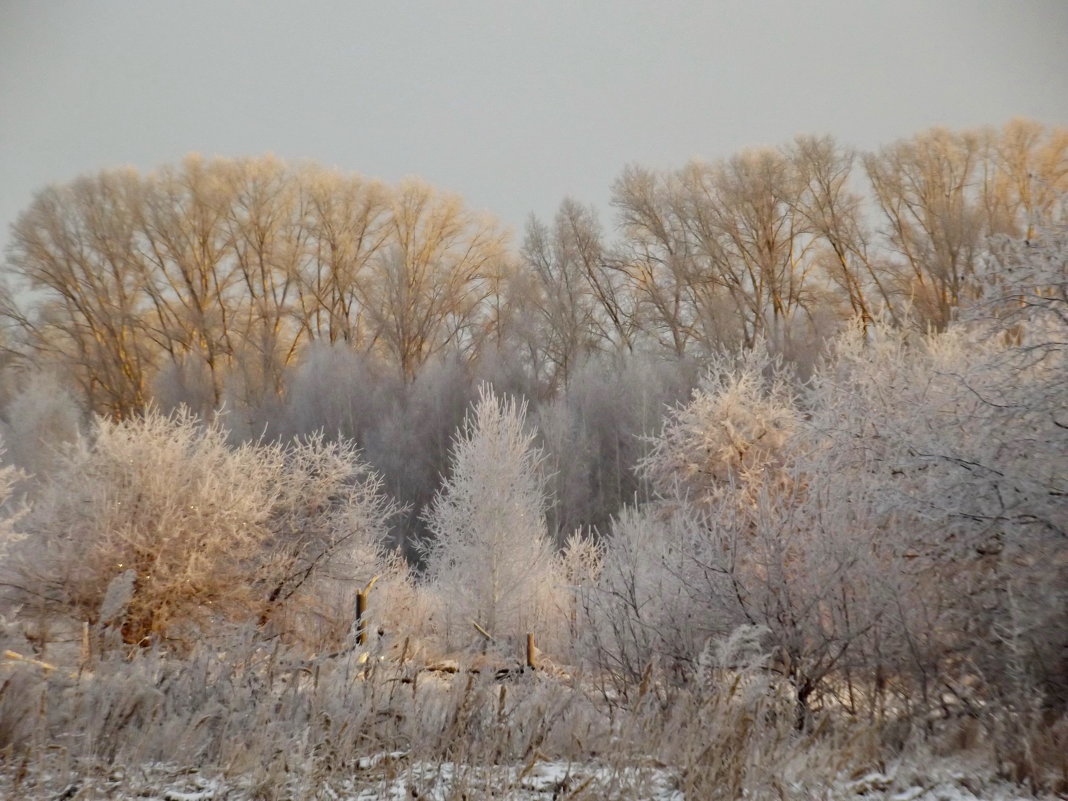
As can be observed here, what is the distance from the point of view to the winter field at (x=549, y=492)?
5043 mm

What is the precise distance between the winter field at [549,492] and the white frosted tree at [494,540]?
0.09 metres

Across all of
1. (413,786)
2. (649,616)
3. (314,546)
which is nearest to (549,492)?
(314,546)

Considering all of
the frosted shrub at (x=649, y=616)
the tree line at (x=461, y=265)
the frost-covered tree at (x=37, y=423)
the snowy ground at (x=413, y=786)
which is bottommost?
the snowy ground at (x=413, y=786)

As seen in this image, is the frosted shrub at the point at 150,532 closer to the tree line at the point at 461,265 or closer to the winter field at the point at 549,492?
the winter field at the point at 549,492

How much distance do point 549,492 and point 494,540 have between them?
9.27 meters

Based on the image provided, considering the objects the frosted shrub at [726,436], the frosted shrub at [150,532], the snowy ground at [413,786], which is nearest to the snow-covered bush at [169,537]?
the frosted shrub at [150,532]

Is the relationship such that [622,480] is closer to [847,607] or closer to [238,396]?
[238,396]

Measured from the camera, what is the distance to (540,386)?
3438 centimetres

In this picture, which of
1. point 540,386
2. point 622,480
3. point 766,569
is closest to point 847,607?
point 766,569

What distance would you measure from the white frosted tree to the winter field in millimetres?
87

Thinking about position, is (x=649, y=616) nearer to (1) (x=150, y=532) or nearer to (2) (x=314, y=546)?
(1) (x=150, y=532)

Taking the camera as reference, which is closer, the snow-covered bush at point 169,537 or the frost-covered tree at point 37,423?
the snow-covered bush at point 169,537

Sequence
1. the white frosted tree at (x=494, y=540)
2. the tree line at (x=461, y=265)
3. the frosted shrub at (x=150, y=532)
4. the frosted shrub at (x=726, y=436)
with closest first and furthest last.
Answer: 1. the frosted shrub at (x=150, y=532)
2. the white frosted tree at (x=494, y=540)
3. the frosted shrub at (x=726, y=436)
4. the tree line at (x=461, y=265)

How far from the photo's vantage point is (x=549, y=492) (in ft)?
101
